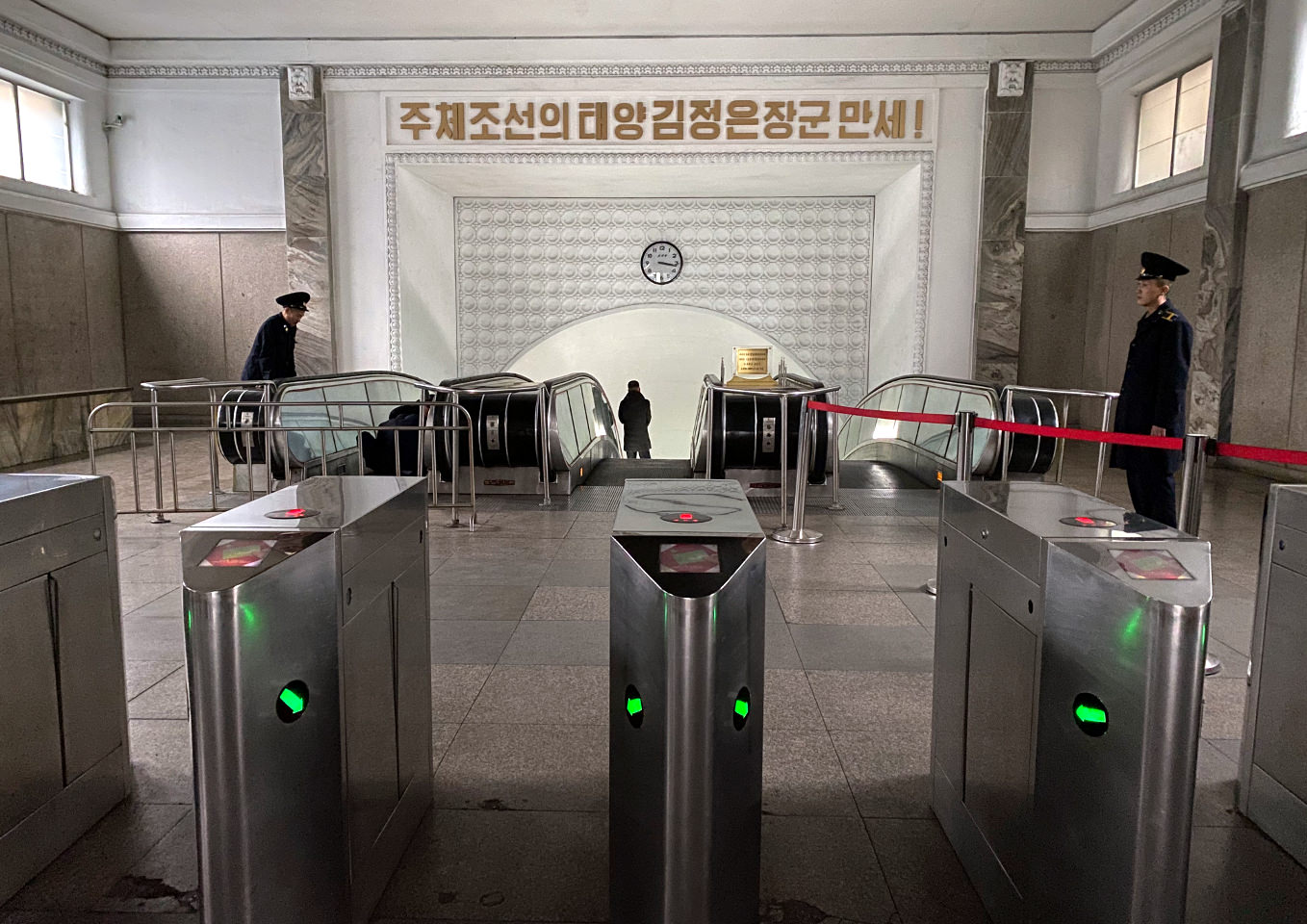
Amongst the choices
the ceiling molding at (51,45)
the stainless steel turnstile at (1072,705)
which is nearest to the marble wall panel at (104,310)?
the ceiling molding at (51,45)

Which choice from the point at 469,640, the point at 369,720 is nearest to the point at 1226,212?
the point at 469,640

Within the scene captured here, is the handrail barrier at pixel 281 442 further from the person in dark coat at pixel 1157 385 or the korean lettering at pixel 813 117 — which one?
the korean lettering at pixel 813 117

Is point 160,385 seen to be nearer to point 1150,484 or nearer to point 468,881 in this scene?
point 468,881

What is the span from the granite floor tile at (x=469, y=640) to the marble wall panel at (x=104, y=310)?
36.6ft

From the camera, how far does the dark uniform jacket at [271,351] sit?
8.28m

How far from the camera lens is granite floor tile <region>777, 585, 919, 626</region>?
438 cm

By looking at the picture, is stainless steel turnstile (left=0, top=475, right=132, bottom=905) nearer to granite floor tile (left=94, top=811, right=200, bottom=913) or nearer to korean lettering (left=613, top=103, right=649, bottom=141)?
granite floor tile (left=94, top=811, right=200, bottom=913)

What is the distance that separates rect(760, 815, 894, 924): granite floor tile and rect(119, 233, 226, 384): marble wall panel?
13.3 meters

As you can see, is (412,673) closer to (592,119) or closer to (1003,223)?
(592,119)

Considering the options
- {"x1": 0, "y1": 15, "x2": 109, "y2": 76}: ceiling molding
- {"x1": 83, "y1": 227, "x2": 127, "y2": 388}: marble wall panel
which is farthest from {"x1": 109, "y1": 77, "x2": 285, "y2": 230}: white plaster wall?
{"x1": 83, "y1": 227, "x2": 127, "y2": 388}: marble wall panel

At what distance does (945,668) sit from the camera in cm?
255

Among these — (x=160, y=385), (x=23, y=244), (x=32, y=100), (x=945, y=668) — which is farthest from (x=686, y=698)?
(x=32, y=100)

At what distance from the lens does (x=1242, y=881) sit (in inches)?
89.7

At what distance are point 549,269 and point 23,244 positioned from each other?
277 inches
